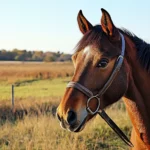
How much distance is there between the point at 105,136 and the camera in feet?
23.0

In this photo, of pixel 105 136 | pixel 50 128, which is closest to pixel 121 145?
pixel 105 136

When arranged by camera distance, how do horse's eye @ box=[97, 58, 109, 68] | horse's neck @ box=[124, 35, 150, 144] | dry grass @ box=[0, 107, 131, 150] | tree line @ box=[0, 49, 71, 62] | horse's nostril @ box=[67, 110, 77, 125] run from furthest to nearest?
tree line @ box=[0, 49, 71, 62], dry grass @ box=[0, 107, 131, 150], horse's neck @ box=[124, 35, 150, 144], horse's eye @ box=[97, 58, 109, 68], horse's nostril @ box=[67, 110, 77, 125]

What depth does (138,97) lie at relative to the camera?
2.81m

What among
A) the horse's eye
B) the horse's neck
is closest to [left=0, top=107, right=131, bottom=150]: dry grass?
the horse's neck

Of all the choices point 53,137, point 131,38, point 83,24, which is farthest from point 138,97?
point 53,137

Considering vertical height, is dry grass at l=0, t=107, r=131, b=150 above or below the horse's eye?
below

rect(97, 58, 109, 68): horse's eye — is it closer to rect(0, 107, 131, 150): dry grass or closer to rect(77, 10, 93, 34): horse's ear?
rect(77, 10, 93, 34): horse's ear

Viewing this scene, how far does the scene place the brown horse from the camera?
97.1 inches

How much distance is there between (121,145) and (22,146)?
1976mm

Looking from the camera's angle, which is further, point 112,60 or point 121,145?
point 121,145

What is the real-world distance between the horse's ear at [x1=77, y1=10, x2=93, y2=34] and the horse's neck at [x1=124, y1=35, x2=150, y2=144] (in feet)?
1.34

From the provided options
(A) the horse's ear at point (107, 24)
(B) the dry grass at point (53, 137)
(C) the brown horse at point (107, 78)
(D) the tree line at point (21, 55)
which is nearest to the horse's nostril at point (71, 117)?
(C) the brown horse at point (107, 78)

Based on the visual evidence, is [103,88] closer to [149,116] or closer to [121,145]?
[149,116]

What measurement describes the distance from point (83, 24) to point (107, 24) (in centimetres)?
Result: 34
